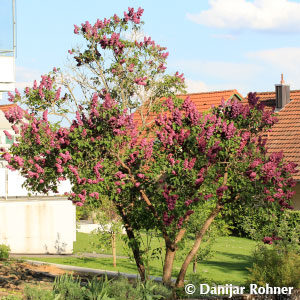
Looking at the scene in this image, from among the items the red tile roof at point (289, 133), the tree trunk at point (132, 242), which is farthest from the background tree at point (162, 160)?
the red tile roof at point (289, 133)

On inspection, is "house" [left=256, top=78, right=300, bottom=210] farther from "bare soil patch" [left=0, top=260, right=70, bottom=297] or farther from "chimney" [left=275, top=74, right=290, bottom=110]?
"bare soil patch" [left=0, top=260, right=70, bottom=297]

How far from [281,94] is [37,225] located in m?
18.7

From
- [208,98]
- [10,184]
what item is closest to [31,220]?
[10,184]

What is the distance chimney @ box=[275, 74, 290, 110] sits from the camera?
35.2m

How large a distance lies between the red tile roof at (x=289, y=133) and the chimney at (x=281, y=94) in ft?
1.00

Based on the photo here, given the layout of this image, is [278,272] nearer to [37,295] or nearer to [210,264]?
[37,295]

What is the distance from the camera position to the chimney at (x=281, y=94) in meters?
35.2

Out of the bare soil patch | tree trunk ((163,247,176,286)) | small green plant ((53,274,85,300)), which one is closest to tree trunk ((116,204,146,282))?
tree trunk ((163,247,176,286))

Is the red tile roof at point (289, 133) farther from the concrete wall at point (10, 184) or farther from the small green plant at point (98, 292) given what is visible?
the small green plant at point (98, 292)

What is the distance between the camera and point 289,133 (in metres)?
31.9

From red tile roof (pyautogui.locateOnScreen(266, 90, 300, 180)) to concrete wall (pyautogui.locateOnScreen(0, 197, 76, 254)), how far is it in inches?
454

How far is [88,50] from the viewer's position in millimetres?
14461

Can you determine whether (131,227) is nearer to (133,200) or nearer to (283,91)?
(133,200)

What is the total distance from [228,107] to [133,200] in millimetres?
2905
